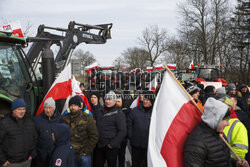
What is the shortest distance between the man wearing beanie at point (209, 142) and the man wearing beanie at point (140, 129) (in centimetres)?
197

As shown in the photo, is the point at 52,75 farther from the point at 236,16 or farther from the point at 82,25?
the point at 236,16

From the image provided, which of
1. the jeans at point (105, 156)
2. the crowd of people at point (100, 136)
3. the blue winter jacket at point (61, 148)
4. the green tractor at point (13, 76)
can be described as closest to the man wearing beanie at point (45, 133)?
the crowd of people at point (100, 136)

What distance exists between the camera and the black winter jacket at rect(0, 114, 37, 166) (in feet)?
11.3

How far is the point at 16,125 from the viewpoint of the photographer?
353 cm

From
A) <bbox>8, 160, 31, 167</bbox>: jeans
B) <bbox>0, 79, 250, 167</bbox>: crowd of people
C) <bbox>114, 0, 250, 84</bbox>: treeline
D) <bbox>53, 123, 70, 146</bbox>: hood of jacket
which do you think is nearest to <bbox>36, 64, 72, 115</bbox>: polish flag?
<bbox>0, 79, 250, 167</bbox>: crowd of people

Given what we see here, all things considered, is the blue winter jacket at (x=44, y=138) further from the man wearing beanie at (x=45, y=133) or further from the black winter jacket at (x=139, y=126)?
the black winter jacket at (x=139, y=126)

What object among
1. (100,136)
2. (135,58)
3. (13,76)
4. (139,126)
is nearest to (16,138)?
(100,136)

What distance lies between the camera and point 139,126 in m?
4.52

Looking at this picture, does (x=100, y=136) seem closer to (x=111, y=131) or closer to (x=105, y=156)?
(x=111, y=131)

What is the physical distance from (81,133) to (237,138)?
225 cm

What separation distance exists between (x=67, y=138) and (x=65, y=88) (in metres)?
1.97

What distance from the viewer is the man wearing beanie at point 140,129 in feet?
14.7

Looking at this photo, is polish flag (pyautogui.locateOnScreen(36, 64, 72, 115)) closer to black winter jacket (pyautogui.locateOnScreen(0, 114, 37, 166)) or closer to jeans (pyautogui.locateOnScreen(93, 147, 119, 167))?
black winter jacket (pyautogui.locateOnScreen(0, 114, 37, 166))

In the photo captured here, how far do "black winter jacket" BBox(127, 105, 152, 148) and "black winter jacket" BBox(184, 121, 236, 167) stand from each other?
1979 mm
